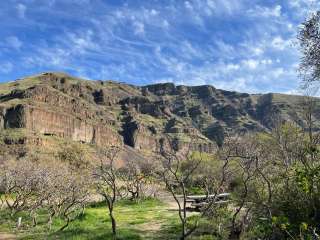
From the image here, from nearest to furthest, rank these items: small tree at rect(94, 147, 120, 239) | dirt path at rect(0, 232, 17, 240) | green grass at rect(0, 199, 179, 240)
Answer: small tree at rect(94, 147, 120, 239) → green grass at rect(0, 199, 179, 240) → dirt path at rect(0, 232, 17, 240)

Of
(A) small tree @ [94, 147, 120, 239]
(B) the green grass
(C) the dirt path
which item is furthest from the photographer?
(C) the dirt path

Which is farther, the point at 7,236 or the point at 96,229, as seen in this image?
the point at 96,229

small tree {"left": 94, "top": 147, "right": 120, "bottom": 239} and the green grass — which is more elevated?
small tree {"left": 94, "top": 147, "right": 120, "bottom": 239}

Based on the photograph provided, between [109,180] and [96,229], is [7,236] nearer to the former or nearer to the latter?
[96,229]

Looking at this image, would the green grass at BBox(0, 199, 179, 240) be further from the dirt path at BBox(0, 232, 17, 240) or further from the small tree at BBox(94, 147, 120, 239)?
the small tree at BBox(94, 147, 120, 239)

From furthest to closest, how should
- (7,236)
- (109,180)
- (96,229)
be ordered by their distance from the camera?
(96,229) → (7,236) → (109,180)

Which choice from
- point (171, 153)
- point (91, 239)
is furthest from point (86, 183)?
point (171, 153)

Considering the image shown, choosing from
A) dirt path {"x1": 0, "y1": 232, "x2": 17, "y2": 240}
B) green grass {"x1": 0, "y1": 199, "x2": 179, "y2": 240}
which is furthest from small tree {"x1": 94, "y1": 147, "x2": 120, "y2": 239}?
dirt path {"x1": 0, "y1": 232, "x2": 17, "y2": 240}

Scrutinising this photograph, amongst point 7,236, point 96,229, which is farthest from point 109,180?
point 7,236

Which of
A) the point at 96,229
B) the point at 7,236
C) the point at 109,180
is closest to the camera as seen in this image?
the point at 109,180

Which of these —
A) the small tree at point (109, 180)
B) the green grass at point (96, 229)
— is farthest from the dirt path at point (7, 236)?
the small tree at point (109, 180)

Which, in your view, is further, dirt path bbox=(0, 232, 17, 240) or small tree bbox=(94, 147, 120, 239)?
dirt path bbox=(0, 232, 17, 240)

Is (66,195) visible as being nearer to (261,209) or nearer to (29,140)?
(261,209)

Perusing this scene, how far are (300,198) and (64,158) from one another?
87.9 metres
